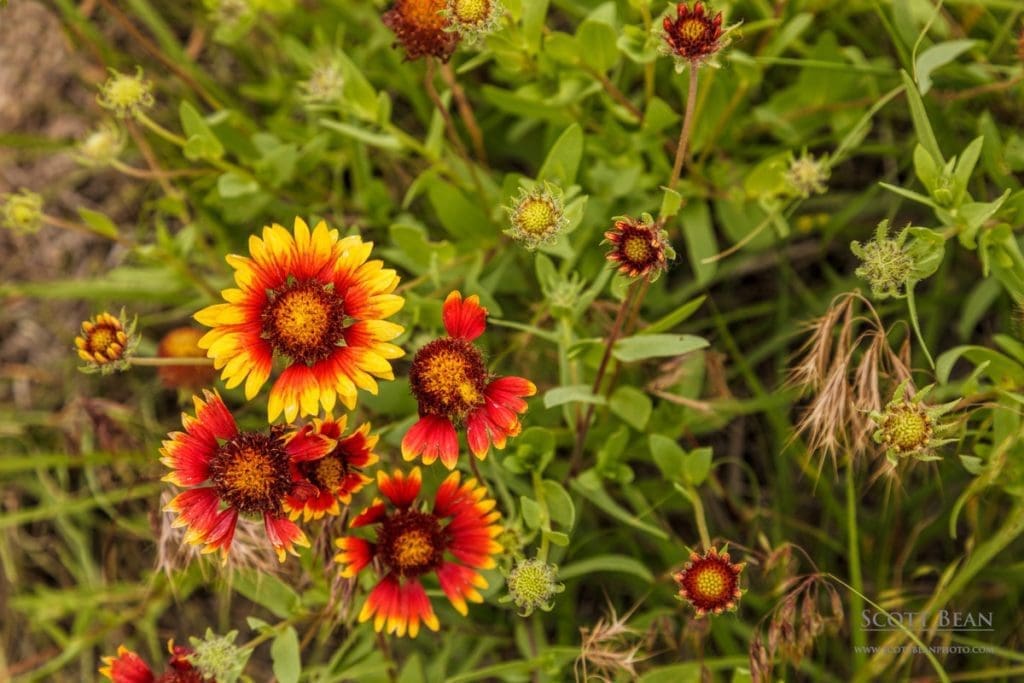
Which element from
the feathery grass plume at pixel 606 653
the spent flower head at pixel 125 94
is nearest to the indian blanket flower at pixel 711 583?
the feathery grass plume at pixel 606 653

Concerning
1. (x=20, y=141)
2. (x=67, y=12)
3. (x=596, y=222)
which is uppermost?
(x=67, y=12)

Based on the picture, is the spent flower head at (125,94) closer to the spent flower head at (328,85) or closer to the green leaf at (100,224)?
the green leaf at (100,224)

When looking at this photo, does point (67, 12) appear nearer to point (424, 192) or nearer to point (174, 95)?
point (174, 95)

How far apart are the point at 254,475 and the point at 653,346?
86 cm

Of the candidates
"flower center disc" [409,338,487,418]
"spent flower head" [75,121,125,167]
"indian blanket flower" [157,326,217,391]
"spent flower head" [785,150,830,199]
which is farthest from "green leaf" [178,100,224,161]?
"spent flower head" [785,150,830,199]

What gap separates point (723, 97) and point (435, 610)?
153cm

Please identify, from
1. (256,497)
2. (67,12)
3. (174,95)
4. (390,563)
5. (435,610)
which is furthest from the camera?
(174,95)

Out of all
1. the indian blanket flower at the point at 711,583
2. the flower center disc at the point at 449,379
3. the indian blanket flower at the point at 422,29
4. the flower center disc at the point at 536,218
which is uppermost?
the indian blanket flower at the point at 422,29

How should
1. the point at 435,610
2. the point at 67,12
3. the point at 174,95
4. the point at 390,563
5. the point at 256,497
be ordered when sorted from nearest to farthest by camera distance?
the point at 256,497
the point at 390,563
the point at 435,610
the point at 67,12
the point at 174,95

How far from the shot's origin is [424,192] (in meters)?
2.76

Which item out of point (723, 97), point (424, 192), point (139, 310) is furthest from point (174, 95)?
point (723, 97)

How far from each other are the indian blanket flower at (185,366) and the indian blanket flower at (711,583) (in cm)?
145

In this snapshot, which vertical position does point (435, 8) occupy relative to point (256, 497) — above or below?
above

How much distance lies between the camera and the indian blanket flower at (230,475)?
1795 mm
